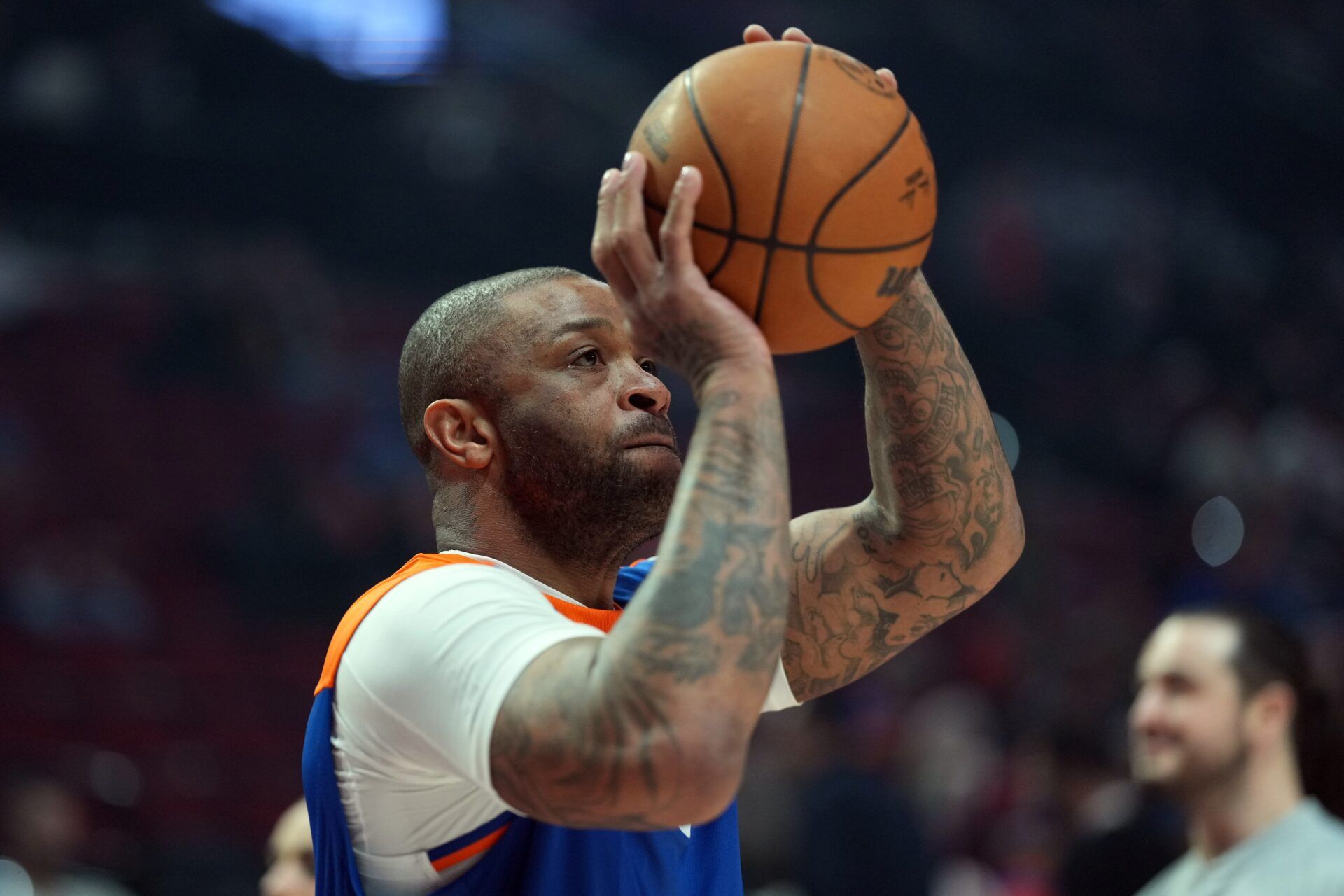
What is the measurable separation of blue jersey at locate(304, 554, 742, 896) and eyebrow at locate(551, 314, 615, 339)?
45 cm

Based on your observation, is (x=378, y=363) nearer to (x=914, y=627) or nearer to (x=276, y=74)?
(x=276, y=74)

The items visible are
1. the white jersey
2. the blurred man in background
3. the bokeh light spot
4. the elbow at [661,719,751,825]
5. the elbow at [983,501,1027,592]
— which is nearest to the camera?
the elbow at [661,719,751,825]

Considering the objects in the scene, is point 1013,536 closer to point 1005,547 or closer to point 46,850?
point 1005,547

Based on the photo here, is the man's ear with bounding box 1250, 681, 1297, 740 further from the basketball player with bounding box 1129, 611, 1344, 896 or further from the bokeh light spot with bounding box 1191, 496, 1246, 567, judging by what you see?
the bokeh light spot with bounding box 1191, 496, 1246, 567

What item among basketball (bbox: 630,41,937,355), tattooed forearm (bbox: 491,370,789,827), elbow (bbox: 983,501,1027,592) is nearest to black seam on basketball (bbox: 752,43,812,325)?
basketball (bbox: 630,41,937,355)

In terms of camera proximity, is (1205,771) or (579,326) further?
(1205,771)

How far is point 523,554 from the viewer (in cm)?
222

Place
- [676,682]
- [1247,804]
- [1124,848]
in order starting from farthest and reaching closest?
[1124,848] → [1247,804] → [676,682]

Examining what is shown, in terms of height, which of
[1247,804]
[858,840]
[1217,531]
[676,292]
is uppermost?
[676,292]

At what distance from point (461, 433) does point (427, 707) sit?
2.13 ft

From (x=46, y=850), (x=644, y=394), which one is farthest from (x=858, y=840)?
(x=644, y=394)

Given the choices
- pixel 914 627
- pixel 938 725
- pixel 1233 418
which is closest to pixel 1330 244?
pixel 1233 418

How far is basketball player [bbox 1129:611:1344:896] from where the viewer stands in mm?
3104

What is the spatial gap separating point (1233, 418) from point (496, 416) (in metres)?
9.64
